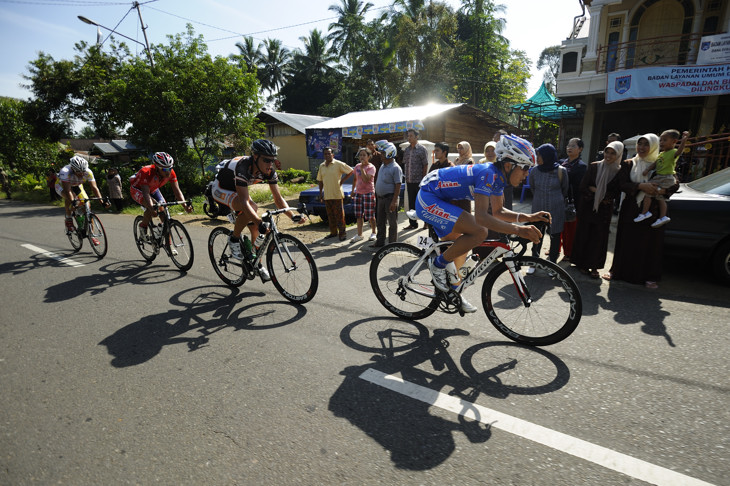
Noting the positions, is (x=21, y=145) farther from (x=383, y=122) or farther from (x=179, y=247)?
(x=179, y=247)

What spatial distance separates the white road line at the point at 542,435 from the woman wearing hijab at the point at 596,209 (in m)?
3.86

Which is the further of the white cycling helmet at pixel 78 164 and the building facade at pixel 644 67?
the building facade at pixel 644 67

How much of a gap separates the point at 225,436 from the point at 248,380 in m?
0.67

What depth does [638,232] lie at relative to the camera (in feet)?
17.0

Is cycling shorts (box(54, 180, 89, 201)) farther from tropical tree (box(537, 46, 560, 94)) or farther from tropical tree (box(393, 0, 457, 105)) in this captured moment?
tropical tree (box(537, 46, 560, 94))

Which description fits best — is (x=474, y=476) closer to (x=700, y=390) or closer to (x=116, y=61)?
(x=700, y=390)

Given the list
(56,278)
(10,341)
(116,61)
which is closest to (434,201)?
(10,341)

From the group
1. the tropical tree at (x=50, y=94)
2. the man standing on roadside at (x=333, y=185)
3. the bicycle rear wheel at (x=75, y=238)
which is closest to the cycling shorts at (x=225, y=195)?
the man standing on roadside at (x=333, y=185)

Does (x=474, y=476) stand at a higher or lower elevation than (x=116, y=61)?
lower

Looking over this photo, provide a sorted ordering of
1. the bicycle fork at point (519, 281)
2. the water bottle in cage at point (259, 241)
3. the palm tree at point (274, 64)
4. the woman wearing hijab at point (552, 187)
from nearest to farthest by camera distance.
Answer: the bicycle fork at point (519, 281) → the water bottle in cage at point (259, 241) → the woman wearing hijab at point (552, 187) → the palm tree at point (274, 64)

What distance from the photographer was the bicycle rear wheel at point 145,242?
660 cm

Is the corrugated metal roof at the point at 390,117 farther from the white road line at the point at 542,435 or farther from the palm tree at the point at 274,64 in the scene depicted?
the palm tree at the point at 274,64

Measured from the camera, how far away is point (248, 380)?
3.18m

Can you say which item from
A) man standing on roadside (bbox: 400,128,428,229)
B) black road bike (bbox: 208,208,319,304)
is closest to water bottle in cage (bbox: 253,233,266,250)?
black road bike (bbox: 208,208,319,304)
